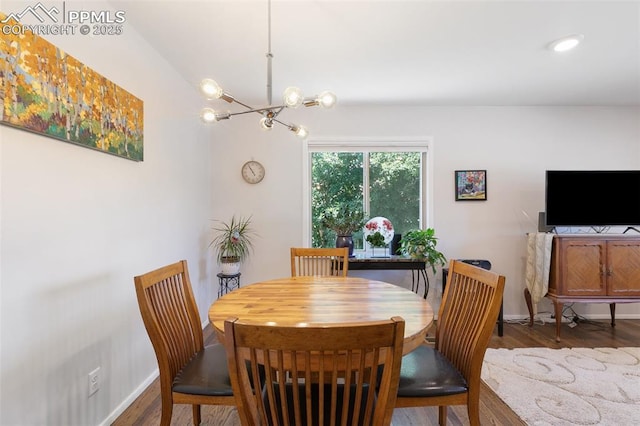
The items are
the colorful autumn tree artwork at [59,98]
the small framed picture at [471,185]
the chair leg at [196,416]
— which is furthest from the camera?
the small framed picture at [471,185]

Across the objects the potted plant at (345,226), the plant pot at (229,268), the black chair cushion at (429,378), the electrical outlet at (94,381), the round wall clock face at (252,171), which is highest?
the round wall clock face at (252,171)

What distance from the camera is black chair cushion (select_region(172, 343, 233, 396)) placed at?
1293 millimetres

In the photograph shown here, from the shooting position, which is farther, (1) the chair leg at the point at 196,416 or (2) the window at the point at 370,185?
(2) the window at the point at 370,185

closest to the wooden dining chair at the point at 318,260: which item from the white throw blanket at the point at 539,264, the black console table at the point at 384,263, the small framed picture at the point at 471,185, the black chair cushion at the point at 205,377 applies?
the black console table at the point at 384,263

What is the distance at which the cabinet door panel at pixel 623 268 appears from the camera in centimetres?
288

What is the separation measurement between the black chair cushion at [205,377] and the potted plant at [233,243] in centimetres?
165

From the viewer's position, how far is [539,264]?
9.87 feet

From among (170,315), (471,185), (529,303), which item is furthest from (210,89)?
(529,303)

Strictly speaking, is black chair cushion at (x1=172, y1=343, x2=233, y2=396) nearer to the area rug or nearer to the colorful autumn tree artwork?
the colorful autumn tree artwork

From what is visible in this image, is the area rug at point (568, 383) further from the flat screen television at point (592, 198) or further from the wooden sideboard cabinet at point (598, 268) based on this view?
the flat screen television at point (592, 198)

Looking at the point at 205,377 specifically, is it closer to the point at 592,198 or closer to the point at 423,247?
the point at 423,247

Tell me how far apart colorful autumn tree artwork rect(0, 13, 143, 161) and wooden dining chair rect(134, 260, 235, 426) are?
0.79m

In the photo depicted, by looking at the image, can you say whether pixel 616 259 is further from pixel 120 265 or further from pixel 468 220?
pixel 120 265

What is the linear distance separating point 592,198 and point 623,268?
2.33ft
